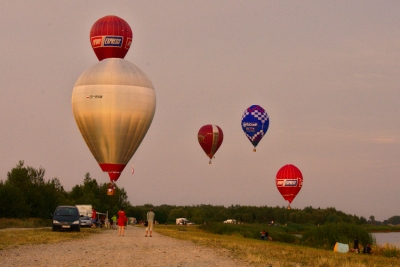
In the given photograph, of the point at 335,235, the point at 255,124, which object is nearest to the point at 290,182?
the point at 255,124

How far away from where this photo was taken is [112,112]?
199 feet

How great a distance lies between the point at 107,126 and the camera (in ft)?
199

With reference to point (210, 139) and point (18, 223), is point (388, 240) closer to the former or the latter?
point (210, 139)

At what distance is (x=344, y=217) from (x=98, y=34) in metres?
99.0

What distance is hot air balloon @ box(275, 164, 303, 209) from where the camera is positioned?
80.3 meters

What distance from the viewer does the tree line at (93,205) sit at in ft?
252

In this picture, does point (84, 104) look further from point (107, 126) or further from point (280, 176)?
point (280, 176)

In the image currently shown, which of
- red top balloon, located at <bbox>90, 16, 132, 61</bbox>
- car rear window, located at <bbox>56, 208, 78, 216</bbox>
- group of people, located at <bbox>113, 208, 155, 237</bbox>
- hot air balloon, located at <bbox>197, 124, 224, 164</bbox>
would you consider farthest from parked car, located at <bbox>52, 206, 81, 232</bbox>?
hot air balloon, located at <bbox>197, 124, 224, 164</bbox>

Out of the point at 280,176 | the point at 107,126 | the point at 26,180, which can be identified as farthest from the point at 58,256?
the point at 26,180

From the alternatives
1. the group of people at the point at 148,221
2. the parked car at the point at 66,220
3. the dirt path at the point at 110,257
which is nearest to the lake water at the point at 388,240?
the group of people at the point at 148,221

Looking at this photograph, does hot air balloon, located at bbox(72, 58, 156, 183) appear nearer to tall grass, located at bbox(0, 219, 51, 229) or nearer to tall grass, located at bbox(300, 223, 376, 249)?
tall grass, located at bbox(0, 219, 51, 229)

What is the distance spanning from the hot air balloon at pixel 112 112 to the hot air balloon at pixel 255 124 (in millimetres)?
17967

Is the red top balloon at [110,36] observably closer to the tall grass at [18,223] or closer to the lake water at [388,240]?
the tall grass at [18,223]

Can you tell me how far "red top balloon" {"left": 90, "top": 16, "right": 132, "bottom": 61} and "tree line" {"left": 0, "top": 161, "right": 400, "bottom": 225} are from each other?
20876 millimetres
